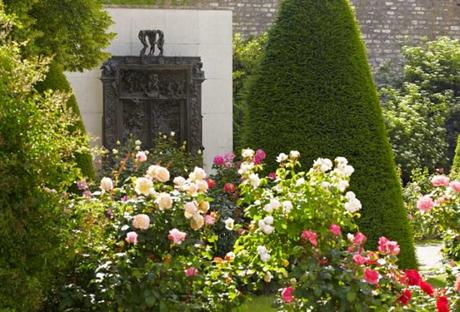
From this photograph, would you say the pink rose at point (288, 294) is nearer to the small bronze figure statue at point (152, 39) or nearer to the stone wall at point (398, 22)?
the small bronze figure statue at point (152, 39)

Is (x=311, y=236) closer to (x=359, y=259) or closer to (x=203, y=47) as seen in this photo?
(x=359, y=259)

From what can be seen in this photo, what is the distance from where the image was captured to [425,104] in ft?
62.8

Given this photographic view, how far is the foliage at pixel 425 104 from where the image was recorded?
18.3 metres

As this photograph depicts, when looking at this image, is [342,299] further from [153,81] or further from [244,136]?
[153,81]

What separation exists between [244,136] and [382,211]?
1.41 metres

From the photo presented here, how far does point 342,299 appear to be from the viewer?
4730mm

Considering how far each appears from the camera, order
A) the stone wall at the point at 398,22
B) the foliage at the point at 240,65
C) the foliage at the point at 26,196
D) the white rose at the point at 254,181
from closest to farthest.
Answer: the foliage at the point at 26,196, the white rose at the point at 254,181, the foliage at the point at 240,65, the stone wall at the point at 398,22

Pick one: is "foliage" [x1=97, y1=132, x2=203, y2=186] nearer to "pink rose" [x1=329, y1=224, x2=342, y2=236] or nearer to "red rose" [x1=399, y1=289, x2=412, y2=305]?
"pink rose" [x1=329, y1=224, x2=342, y2=236]

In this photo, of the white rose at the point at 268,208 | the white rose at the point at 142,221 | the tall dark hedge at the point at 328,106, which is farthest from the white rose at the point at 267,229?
the tall dark hedge at the point at 328,106

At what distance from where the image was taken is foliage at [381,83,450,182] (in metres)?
18.1

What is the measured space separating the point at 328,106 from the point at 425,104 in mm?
11219

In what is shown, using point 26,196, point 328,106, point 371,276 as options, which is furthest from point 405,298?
point 328,106

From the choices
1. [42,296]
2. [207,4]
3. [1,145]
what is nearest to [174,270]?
[42,296]

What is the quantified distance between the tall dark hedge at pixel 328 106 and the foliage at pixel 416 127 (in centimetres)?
938
